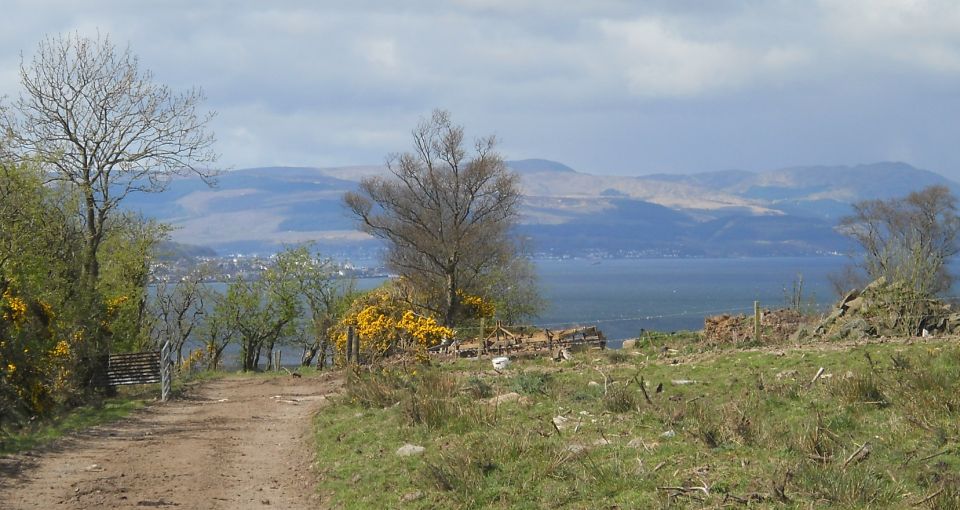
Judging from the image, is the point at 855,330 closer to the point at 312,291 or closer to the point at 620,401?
the point at 620,401

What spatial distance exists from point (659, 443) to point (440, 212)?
34524 mm

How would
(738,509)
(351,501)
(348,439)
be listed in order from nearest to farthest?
1. (738,509)
2. (351,501)
3. (348,439)

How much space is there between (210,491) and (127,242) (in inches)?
1004

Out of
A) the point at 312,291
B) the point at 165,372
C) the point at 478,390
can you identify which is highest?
the point at 478,390

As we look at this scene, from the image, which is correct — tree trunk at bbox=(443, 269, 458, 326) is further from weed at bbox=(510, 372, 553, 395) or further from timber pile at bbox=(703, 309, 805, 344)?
weed at bbox=(510, 372, 553, 395)

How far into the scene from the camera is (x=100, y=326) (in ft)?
84.0

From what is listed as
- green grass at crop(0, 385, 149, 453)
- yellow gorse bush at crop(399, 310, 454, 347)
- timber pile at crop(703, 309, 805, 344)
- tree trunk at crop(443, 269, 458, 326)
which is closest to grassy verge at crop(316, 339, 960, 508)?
green grass at crop(0, 385, 149, 453)

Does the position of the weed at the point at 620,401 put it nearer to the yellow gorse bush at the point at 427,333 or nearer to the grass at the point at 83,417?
the grass at the point at 83,417

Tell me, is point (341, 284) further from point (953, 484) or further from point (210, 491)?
point (953, 484)

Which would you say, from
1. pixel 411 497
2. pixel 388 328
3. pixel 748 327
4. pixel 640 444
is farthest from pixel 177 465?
pixel 388 328

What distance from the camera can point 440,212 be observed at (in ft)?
148

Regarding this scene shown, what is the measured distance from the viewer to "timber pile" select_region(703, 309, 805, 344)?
2927 cm

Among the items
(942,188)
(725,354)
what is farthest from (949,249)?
(725,354)

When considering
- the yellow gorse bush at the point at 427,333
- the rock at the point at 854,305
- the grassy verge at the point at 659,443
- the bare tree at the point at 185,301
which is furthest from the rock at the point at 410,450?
the bare tree at the point at 185,301
